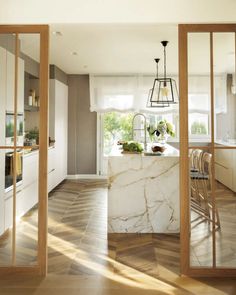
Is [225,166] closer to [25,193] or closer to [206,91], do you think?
[206,91]

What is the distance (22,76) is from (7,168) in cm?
84

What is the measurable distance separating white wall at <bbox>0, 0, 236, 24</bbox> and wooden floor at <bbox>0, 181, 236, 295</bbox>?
1.88m

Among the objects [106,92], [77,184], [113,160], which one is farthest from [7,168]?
[106,92]

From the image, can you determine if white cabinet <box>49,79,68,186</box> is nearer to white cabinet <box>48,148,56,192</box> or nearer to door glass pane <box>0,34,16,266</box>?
white cabinet <box>48,148,56,192</box>

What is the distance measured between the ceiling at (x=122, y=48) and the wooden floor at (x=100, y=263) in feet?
Result: 5.71

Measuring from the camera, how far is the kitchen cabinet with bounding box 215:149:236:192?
2.69 metres

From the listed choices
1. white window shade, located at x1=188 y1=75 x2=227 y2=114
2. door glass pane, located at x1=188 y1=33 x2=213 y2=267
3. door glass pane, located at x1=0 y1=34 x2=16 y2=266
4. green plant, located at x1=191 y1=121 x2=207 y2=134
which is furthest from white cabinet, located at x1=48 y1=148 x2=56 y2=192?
white window shade, located at x1=188 y1=75 x2=227 y2=114

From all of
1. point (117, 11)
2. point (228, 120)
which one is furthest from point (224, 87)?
point (117, 11)

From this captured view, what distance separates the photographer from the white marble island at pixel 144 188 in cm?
367

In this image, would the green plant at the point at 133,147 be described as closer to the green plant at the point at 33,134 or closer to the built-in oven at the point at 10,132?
the green plant at the point at 33,134

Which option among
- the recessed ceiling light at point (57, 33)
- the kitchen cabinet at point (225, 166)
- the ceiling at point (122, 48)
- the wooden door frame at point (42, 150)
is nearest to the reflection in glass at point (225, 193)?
the kitchen cabinet at point (225, 166)

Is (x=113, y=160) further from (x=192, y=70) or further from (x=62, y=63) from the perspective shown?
(x=62, y=63)

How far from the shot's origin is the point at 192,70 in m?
2.68

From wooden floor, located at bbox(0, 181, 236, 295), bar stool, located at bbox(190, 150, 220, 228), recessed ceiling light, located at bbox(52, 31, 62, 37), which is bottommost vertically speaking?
wooden floor, located at bbox(0, 181, 236, 295)
